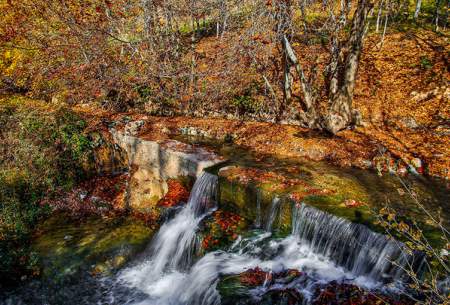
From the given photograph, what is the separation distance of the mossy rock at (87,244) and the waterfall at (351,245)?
16.3 feet

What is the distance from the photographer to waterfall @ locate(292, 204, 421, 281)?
601 centimetres

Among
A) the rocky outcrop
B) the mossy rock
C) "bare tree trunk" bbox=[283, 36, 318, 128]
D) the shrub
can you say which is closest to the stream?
the mossy rock

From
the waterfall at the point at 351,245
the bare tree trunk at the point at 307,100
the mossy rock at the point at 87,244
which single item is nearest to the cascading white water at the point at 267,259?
the waterfall at the point at 351,245

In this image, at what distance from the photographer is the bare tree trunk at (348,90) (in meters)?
11.9

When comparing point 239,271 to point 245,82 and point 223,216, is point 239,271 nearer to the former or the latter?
point 223,216

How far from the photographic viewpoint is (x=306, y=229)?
7.53 m

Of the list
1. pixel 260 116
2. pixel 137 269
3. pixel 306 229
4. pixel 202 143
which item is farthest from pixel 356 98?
pixel 137 269

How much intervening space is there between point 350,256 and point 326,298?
126cm

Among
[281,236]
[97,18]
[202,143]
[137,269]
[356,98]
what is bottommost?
[137,269]

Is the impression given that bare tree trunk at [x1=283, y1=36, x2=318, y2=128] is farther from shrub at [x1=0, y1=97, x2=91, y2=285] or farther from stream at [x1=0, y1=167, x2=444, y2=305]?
shrub at [x1=0, y1=97, x2=91, y2=285]

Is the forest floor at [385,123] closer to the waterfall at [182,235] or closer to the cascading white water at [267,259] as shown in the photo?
the waterfall at [182,235]

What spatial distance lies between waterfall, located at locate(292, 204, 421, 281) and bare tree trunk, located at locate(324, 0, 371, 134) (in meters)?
6.00

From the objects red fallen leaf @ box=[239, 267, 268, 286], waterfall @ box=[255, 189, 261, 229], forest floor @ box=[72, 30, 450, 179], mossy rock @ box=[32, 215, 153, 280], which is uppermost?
→ forest floor @ box=[72, 30, 450, 179]

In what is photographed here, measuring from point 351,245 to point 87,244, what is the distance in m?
7.33
